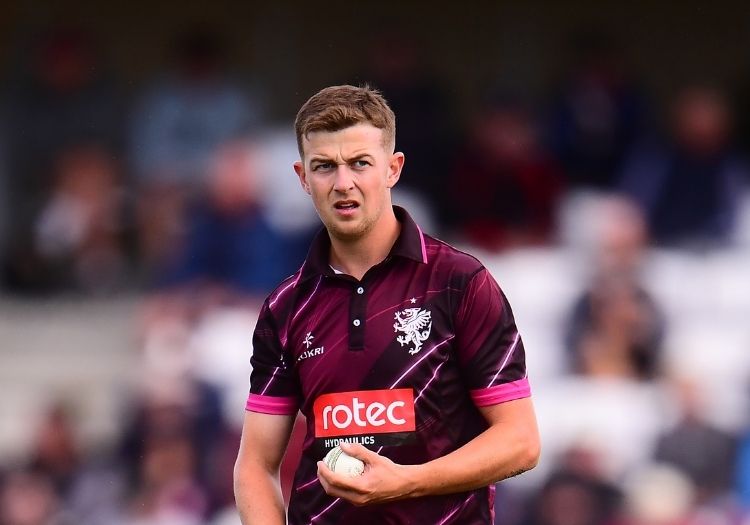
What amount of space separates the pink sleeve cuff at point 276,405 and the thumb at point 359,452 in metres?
0.42

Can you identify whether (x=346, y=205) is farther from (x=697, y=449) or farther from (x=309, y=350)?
(x=697, y=449)

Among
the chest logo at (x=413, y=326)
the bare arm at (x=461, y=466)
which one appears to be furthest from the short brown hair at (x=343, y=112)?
the bare arm at (x=461, y=466)

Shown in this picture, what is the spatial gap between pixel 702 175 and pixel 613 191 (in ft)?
2.35

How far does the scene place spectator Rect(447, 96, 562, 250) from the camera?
31.1 ft

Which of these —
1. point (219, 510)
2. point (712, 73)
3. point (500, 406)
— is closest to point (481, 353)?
point (500, 406)

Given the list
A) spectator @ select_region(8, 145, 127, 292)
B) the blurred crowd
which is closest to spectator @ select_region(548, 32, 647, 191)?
the blurred crowd

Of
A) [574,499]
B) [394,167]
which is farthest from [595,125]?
[394,167]

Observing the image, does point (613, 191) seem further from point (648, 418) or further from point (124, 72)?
point (124, 72)

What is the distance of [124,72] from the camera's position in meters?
11.6

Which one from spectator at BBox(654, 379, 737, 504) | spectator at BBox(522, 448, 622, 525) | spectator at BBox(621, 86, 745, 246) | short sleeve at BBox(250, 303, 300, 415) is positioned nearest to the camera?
short sleeve at BBox(250, 303, 300, 415)

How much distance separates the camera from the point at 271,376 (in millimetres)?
3707

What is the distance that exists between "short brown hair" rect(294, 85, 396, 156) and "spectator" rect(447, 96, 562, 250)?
5797 millimetres

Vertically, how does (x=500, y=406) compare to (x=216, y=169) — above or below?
below

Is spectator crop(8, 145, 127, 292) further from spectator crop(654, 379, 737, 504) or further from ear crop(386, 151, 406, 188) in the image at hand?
ear crop(386, 151, 406, 188)
